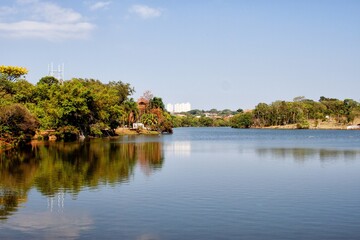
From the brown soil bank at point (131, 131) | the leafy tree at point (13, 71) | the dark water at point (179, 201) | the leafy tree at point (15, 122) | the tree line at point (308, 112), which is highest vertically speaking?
the leafy tree at point (13, 71)

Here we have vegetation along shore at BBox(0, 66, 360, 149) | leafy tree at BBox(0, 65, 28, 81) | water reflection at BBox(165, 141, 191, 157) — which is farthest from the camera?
leafy tree at BBox(0, 65, 28, 81)

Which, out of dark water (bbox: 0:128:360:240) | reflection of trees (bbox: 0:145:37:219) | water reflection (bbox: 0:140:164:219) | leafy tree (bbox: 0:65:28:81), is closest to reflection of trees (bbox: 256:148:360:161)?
dark water (bbox: 0:128:360:240)

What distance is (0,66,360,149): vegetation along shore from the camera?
58.3 meters

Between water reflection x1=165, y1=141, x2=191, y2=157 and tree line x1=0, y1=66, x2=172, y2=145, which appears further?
tree line x1=0, y1=66, x2=172, y2=145

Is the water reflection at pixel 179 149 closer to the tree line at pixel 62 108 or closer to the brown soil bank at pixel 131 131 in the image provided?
the tree line at pixel 62 108

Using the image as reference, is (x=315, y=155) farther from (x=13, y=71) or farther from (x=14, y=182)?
(x=13, y=71)

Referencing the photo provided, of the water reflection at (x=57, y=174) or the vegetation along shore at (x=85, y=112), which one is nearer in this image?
the water reflection at (x=57, y=174)

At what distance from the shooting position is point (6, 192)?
23.1 meters

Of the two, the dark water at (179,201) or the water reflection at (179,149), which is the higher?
the water reflection at (179,149)

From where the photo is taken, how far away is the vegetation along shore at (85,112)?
58.3 m

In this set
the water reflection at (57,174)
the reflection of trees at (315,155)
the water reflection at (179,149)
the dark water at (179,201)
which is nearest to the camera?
the dark water at (179,201)

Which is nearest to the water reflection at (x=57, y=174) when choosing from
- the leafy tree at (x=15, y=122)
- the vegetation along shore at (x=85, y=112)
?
the leafy tree at (x=15, y=122)

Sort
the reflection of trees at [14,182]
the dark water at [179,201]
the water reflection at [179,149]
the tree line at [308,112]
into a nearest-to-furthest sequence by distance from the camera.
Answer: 1. the dark water at [179,201]
2. the reflection of trees at [14,182]
3. the water reflection at [179,149]
4. the tree line at [308,112]

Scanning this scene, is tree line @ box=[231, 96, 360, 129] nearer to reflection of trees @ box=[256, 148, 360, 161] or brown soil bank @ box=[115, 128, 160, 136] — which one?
brown soil bank @ box=[115, 128, 160, 136]
